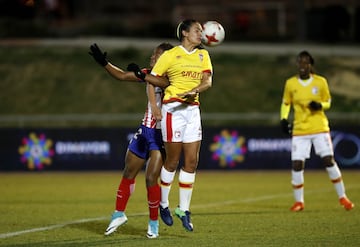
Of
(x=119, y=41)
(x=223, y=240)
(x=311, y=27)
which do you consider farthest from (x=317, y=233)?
(x=311, y=27)

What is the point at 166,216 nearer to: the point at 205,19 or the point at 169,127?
the point at 169,127

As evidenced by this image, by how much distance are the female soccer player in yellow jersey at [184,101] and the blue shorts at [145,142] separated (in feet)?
0.59

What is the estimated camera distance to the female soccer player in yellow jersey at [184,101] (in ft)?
35.7

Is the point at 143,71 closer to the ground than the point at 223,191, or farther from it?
farther from it

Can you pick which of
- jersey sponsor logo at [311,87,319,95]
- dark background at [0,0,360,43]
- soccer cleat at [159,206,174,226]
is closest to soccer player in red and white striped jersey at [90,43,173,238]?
soccer cleat at [159,206,174,226]

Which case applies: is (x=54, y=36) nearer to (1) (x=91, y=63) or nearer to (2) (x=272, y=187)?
(1) (x=91, y=63)

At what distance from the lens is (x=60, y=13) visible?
42.7 m

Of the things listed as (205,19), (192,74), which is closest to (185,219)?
(192,74)

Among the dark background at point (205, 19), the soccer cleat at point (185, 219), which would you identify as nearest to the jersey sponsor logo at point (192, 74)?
the soccer cleat at point (185, 219)

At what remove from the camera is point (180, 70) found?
10.9m

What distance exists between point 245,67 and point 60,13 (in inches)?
437

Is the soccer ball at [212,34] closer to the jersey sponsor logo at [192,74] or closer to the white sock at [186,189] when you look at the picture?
the jersey sponsor logo at [192,74]

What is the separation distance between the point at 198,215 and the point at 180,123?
2.72 m

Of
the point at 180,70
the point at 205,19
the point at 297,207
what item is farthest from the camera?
the point at 205,19
